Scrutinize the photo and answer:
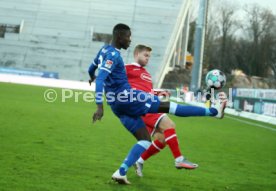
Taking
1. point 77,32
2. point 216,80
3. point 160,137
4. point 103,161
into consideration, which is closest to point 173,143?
point 160,137

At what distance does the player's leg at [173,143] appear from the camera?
20.8 ft

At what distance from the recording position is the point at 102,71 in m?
5.81

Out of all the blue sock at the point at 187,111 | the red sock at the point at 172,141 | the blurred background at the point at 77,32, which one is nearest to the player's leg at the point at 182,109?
the blue sock at the point at 187,111

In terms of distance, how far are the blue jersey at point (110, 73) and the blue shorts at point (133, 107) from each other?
139 millimetres

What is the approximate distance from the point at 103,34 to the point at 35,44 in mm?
7098

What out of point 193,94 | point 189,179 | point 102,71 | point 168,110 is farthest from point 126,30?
point 193,94

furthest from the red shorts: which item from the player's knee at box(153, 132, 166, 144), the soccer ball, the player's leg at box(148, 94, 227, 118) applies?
the soccer ball

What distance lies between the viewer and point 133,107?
20.0 ft

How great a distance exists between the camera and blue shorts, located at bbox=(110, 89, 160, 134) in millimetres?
6078

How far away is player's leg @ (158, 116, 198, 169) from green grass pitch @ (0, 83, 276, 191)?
245 mm

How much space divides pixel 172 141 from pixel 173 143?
0.03 metres

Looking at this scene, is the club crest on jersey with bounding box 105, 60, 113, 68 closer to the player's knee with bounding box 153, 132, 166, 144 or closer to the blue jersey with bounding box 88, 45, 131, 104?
the blue jersey with bounding box 88, 45, 131, 104

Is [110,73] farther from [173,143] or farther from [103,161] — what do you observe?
[103,161]

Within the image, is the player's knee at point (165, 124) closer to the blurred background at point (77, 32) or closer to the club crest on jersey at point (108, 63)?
the club crest on jersey at point (108, 63)
